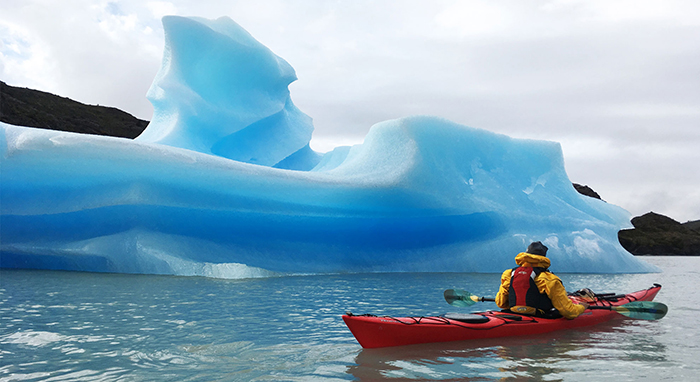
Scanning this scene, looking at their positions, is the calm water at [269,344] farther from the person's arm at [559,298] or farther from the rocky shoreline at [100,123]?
the rocky shoreline at [100,123]

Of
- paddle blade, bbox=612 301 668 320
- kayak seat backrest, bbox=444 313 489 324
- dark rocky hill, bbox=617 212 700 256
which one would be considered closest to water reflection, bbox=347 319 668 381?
kayak seat backrest, bbox=444 313 489 324

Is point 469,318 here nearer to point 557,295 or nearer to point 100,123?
point 557,295

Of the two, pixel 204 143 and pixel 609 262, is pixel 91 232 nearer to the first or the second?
pixel 204 143

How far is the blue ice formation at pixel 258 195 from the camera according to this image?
8719 millimetres

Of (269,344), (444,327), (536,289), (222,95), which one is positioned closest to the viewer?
(269,344)

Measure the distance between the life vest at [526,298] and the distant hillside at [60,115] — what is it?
114 feet

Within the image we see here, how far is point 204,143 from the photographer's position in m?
13.5

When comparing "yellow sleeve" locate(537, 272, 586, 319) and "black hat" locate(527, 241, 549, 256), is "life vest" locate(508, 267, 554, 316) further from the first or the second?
"black hat" locate(527, 241, 549, 256)

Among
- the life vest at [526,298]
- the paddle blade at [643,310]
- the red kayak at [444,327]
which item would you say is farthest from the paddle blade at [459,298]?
the paddle blade at [643,310]

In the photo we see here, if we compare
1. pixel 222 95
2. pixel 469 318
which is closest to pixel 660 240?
pixel 222 95

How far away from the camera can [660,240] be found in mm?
48844

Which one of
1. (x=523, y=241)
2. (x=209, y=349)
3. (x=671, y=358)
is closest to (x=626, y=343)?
(x=671, y=358)

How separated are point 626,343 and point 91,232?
8.69 m

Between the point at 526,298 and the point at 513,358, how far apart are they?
1140mm
